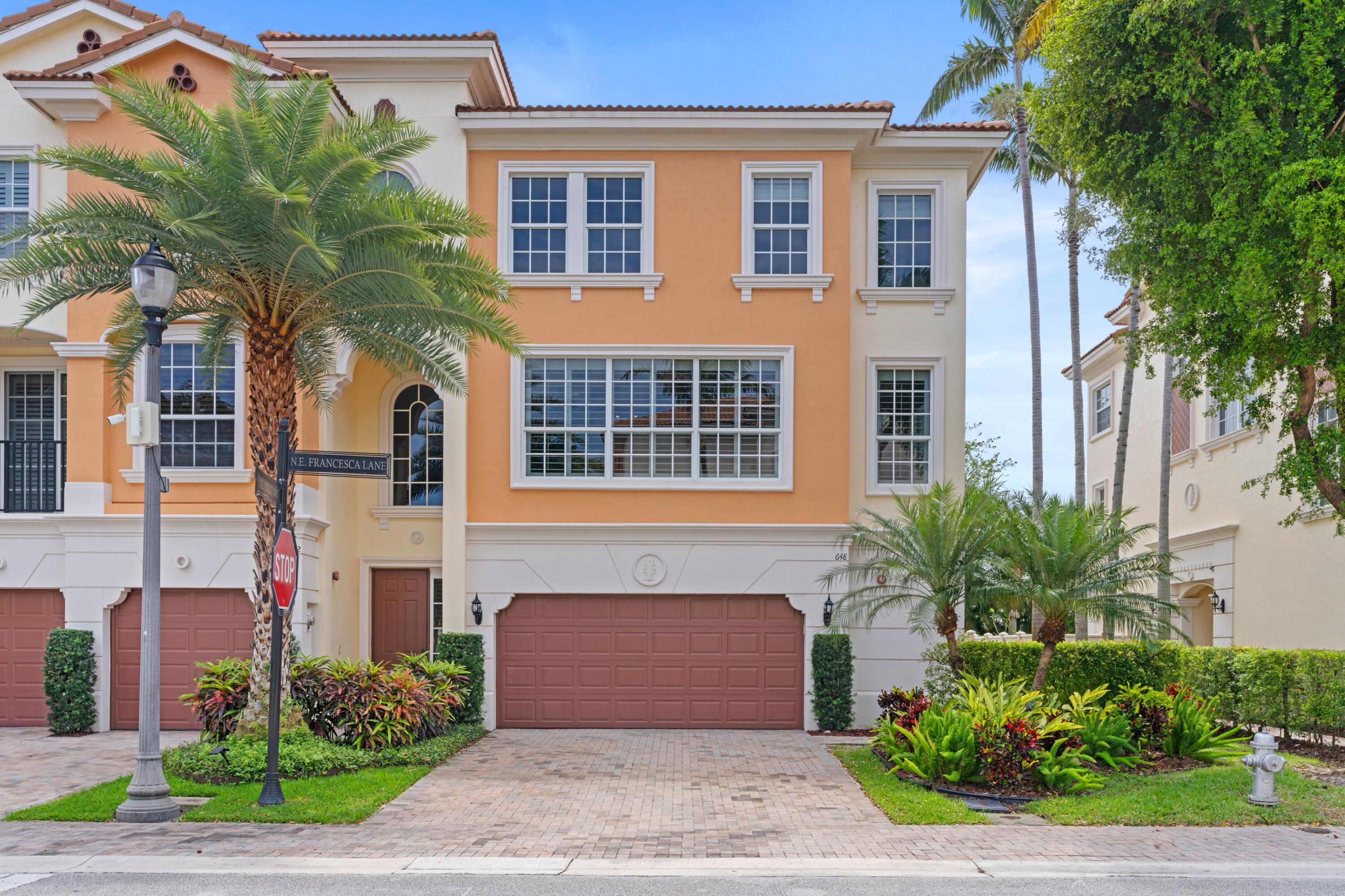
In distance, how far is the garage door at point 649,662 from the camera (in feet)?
55.7

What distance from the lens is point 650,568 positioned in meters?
17.0

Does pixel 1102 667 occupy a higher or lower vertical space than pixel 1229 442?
lower

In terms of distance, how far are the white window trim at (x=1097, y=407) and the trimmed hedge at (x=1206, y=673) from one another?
1217 centimetres

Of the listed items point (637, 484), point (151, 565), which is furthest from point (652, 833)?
point (637, 484)

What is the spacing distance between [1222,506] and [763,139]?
1259cm

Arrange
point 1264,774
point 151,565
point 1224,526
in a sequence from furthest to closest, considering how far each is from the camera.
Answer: point 1224,526 < point 1264,774 < point 151,565

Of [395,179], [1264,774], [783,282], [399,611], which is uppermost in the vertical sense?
[395,179]

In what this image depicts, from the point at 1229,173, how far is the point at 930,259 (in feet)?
19.3

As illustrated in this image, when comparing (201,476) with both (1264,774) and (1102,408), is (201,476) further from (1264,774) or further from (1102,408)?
(1102,408)

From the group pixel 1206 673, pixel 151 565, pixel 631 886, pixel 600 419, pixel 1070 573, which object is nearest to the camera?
pixel 631 886

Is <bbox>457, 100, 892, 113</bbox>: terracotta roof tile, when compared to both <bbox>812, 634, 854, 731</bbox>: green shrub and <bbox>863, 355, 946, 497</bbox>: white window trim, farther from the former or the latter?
<bbox>812, 634, 854, 731</bbox>: green shrub

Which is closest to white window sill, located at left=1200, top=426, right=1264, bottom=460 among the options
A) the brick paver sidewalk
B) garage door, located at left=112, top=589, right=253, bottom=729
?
the brick paver sidewalk

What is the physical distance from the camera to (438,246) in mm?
12828

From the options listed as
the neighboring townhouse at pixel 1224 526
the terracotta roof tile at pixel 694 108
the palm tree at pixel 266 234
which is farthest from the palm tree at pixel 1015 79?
the palm tree at pixel 266 234
